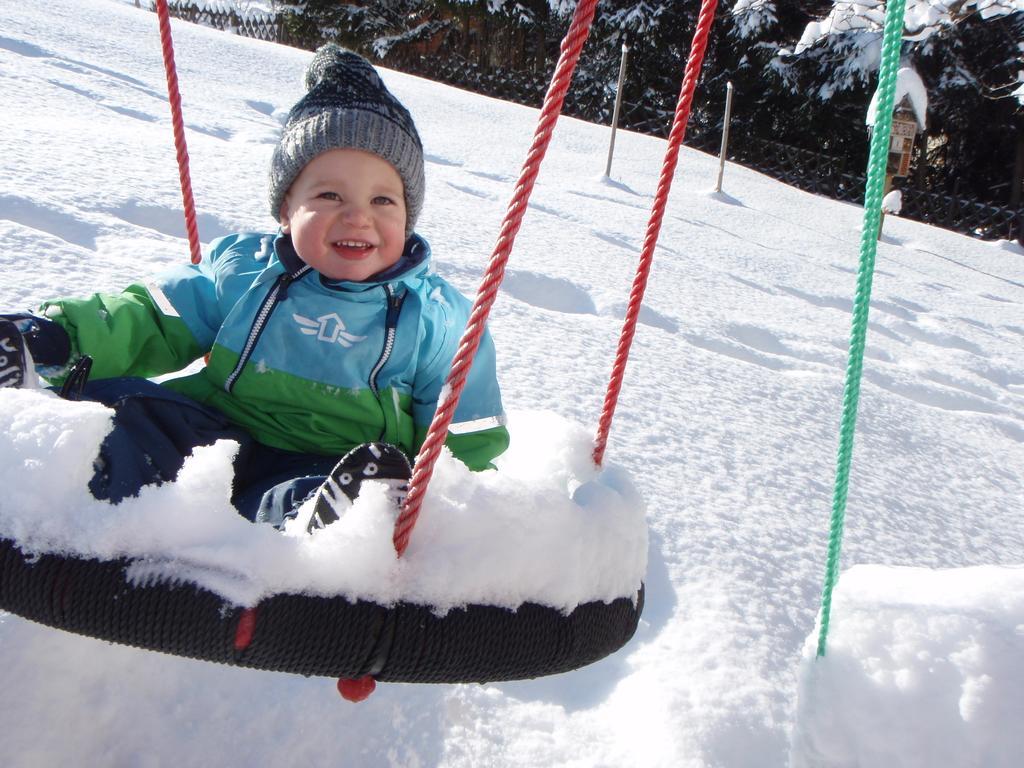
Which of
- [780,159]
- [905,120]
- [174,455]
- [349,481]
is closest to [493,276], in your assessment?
[349,481]

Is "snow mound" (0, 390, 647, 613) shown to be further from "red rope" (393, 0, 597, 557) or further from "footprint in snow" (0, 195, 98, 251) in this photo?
"footprint in snow" (0, 195, 98, 251)

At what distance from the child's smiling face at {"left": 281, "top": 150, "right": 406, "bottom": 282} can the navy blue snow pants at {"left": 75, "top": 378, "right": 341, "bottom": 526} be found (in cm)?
27

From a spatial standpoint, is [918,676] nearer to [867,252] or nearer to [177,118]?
[867,252]

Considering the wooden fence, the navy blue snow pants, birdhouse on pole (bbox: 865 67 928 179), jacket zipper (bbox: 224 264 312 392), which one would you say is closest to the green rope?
the navy blue snow pants

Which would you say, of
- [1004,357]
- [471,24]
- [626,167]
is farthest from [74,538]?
[471,24]

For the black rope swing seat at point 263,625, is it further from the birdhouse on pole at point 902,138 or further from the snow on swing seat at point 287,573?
the birdhouse on pole at point 902,138

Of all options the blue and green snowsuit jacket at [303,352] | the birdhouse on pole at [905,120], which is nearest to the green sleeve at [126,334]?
the blue and green snowsuit jacket at [303,352]

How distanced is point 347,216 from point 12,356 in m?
0.45

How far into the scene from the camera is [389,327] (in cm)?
120

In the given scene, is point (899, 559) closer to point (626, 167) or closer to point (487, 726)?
point (487, 726)

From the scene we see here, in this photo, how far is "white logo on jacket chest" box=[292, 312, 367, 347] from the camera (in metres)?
1.17

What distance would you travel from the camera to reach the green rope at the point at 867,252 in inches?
33.8

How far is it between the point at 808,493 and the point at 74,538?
1.58 m

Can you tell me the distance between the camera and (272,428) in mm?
1172
